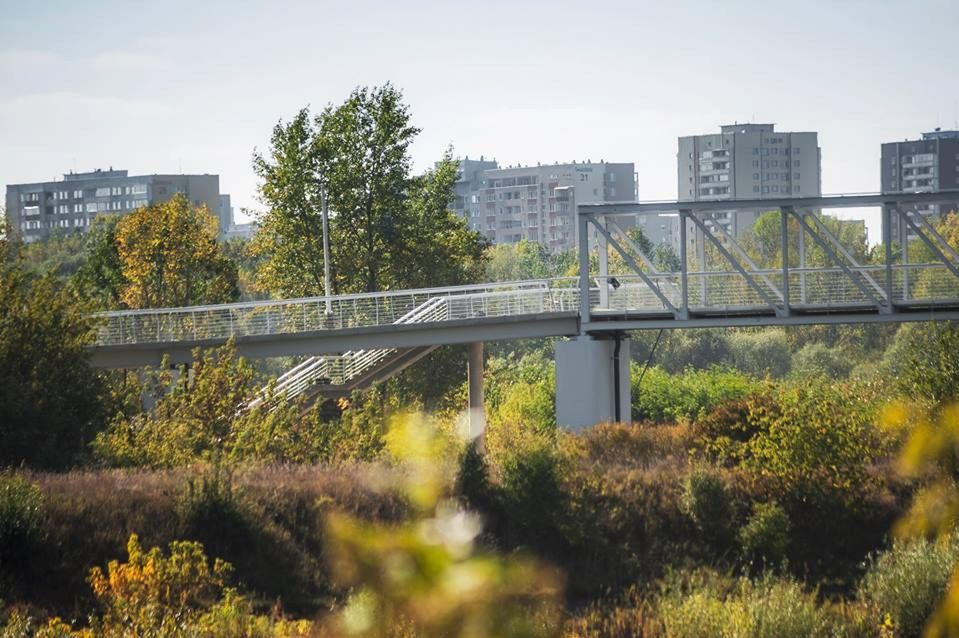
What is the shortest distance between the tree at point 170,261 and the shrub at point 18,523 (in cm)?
3390

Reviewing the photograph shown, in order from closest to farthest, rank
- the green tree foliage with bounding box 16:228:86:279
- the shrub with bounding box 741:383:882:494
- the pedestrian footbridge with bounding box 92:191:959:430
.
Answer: the shrub with bounding box 741:383:882:494
the pedestrian footbridge with bounding box 92:191:959:430
the green tree foliage with bounding box 16:228:86:279

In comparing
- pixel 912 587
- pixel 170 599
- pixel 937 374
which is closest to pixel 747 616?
pixel 912 587

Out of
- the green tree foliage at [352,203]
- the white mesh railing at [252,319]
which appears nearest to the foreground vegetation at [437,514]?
the white mesh railing at [252,319]

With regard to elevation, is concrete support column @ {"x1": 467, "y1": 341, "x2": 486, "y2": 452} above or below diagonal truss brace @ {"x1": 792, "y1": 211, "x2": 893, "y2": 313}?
below

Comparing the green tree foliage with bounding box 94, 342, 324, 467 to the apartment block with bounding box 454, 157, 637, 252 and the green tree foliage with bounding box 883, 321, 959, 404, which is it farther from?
the apartment block with bounding box 454, 157, 637, 252

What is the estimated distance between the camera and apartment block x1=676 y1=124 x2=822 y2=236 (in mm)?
177500

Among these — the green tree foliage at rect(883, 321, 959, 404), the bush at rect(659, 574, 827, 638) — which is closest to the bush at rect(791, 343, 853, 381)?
the green tree foliage at rect(883, 321, 959, 404)

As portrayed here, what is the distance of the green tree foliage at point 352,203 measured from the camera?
167ft

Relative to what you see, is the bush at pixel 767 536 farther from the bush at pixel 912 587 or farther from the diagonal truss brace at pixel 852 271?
the diagonal truss brace at pixel 852 271

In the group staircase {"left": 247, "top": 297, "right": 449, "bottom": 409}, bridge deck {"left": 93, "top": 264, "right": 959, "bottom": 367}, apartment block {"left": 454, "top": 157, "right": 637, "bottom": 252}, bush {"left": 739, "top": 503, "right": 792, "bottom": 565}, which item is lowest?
bush {"left": 739, "top": 503, "right": 792, "bottom": 565}

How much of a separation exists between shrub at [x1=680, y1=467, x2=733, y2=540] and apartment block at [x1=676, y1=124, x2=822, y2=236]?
15145 cm

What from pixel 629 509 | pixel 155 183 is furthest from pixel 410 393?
pixel 155 183

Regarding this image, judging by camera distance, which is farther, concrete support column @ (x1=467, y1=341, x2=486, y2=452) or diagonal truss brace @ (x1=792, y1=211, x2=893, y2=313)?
concrete support column @ (x1=467, y1=341, x2=486, y2=452)

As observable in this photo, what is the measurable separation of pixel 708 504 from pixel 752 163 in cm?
16014
